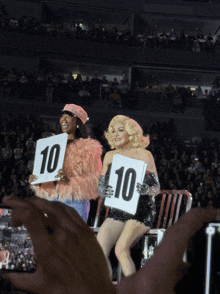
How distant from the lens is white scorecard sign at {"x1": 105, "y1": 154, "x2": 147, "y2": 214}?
7.07 feet

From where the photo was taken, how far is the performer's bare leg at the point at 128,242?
200 centimetres

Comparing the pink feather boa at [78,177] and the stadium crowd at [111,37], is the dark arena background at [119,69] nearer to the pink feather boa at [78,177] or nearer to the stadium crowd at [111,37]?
the stadium crowd at [111,37]

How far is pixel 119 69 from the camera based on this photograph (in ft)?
58.9

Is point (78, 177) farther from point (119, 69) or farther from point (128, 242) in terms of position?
point (119, 69)

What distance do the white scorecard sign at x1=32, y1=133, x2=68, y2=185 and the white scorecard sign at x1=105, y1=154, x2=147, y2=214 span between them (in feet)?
1.47

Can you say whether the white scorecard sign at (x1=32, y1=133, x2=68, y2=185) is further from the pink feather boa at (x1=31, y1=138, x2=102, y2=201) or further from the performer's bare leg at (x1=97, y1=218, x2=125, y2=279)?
the performer's bare leg at (x1=97, y1=218, x2=125, y2=279)

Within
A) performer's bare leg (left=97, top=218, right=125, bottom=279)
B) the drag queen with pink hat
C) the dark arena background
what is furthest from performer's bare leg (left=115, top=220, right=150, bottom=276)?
the dark arena background

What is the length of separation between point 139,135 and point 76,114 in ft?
1.85

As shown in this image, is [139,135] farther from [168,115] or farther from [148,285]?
[168,115]

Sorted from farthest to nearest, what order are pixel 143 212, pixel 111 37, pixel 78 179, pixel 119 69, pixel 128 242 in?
1. pixel 119 69
2. pixel 111 37
3. pixel 78 179
4. pixel 143 212
5. pixel 128 242

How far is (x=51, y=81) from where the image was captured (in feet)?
43.8

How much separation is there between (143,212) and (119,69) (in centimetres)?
1609

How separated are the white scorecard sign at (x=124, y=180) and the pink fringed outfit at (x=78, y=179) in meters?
0.49

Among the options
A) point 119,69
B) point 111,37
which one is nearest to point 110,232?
point 111,37
